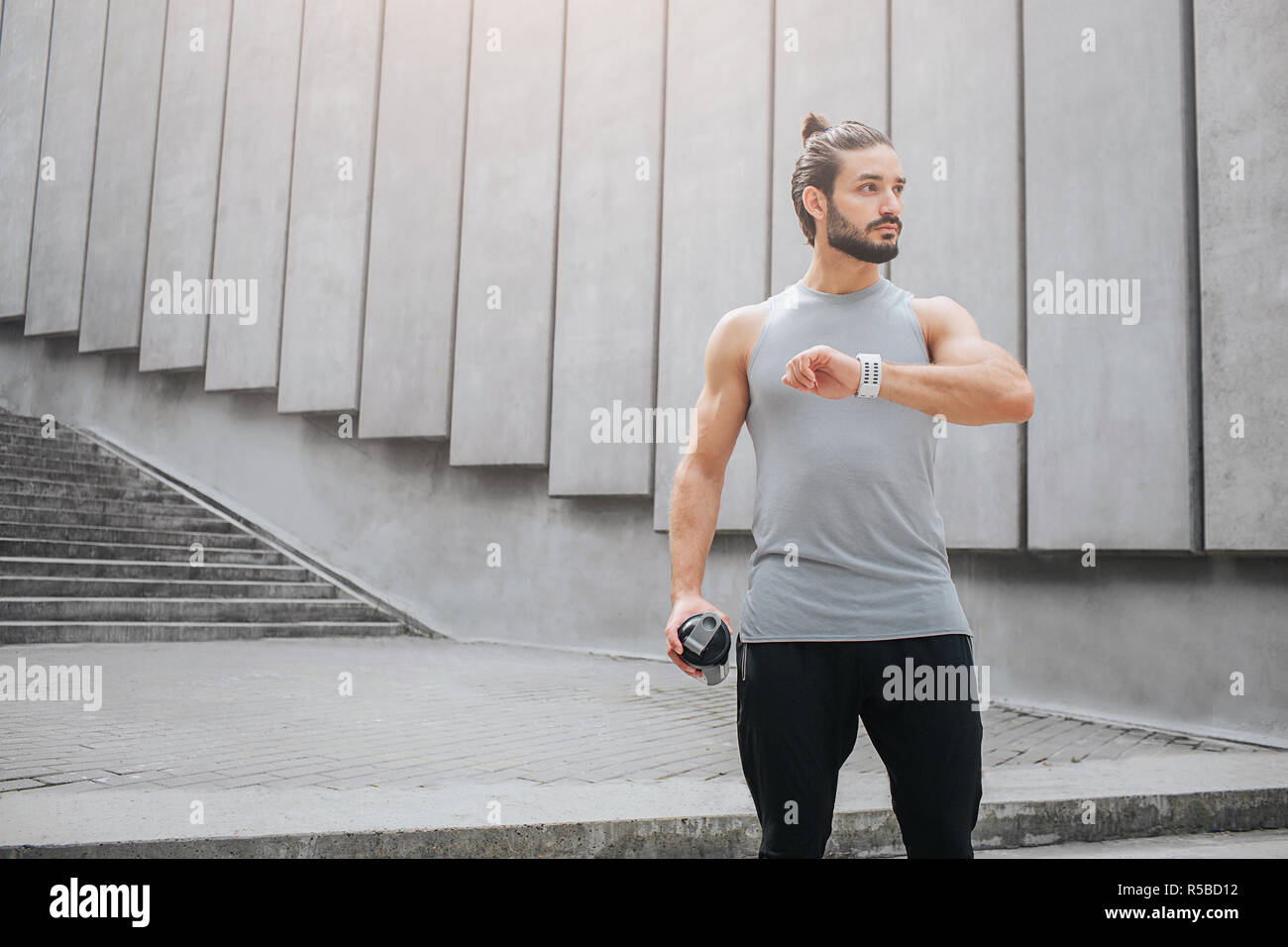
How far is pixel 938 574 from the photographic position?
77.3 inches

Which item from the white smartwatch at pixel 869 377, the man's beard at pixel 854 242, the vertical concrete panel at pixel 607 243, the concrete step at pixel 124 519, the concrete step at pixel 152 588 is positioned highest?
the vertical concrete panel at pixel 607 243

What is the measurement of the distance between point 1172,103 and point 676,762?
531cm

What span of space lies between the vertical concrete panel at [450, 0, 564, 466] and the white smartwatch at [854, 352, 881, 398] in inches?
341

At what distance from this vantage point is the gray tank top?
1.92m

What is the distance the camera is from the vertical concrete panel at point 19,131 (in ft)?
53.2

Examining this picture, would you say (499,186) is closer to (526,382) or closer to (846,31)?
(526,382)

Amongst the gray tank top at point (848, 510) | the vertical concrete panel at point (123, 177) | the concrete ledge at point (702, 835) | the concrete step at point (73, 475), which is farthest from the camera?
the vertical concrete panel at point (123, 177)

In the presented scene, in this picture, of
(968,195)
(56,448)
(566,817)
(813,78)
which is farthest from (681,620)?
(56,448)

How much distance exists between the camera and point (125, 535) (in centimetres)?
1129

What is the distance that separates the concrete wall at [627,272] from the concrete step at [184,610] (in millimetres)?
831

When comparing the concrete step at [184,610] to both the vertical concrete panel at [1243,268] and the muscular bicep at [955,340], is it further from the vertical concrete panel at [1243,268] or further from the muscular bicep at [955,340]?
the muscular bicep at [955,340]

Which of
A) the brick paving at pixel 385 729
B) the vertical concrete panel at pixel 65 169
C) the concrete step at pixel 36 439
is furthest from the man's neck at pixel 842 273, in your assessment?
the vertical concrete panel at pixel 65 169

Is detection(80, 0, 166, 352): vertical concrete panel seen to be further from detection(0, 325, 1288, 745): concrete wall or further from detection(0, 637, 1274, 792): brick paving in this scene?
detection(0, 637, 1274, 792): brick paving
